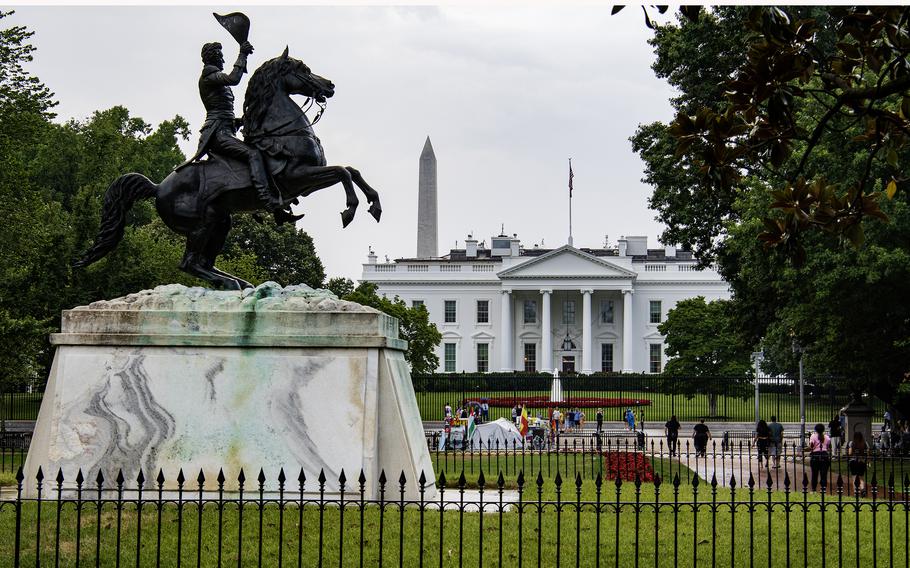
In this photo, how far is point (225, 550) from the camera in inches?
345

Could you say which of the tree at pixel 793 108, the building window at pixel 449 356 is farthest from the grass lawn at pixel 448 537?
the building window at pixel 449 356

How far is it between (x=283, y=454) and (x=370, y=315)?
1594mm

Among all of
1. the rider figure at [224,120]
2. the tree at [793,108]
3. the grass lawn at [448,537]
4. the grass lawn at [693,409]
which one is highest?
the rider figure at [224,120]

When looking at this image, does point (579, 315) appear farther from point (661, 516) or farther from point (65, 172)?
point (661, 516)

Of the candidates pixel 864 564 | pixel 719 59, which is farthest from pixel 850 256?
pixel 864 564

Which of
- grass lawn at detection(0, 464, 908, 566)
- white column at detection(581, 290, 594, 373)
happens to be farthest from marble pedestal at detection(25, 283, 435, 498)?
white column at detection(581, 290, 594, 373)

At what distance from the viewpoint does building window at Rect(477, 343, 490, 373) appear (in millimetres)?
84750

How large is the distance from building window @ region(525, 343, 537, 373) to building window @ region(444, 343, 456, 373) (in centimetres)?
560

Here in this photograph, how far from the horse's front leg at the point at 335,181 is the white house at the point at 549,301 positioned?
6917cm

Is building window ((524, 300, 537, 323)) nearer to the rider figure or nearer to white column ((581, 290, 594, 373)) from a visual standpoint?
white column ((581, 290, 594, 373))

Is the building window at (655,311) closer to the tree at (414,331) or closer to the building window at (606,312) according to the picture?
the building window at (606,312)

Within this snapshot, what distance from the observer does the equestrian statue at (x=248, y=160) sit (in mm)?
11469

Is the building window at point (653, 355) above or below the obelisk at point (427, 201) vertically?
below

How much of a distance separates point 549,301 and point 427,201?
779 inches
